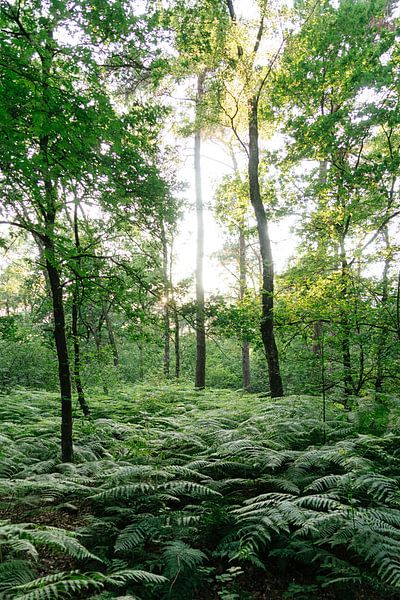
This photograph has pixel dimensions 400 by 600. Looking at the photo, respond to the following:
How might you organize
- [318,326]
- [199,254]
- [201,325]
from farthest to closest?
[199,254] < [318,326] < [201,325]

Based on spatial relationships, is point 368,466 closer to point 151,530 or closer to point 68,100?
point 151,530

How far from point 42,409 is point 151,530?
23.3ft

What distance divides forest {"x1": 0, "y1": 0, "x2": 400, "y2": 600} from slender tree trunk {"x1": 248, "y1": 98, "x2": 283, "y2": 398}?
51 millimetres

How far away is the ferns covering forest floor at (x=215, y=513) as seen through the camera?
2781 millimetres

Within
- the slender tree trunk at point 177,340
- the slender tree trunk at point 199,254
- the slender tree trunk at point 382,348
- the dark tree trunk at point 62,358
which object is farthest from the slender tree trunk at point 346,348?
the slender tree trunk at point 199,254

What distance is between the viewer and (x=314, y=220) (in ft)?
36.5

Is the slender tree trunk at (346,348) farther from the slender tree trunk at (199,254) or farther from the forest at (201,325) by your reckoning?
the slender tree trunk at (199,254)

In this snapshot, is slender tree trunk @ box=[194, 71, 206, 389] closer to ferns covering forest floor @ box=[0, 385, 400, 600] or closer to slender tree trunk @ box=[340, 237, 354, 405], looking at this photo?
slender tree trunk @ box=[340, 237, 354, 405]

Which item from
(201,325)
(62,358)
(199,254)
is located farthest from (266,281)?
(199,254)

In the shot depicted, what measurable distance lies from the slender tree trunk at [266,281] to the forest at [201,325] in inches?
2.0

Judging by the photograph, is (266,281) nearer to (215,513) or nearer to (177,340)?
(177,340)

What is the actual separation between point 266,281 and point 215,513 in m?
6.13

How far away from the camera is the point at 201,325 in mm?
5867

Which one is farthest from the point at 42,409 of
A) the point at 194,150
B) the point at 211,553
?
the point at 194,150
